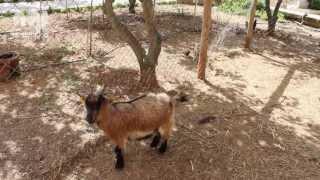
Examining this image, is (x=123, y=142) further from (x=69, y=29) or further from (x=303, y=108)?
(x=69, y=29)

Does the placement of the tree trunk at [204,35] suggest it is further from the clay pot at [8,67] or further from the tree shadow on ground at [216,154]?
the clay pot at [8,67]

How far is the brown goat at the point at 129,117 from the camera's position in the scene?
5.26 metres

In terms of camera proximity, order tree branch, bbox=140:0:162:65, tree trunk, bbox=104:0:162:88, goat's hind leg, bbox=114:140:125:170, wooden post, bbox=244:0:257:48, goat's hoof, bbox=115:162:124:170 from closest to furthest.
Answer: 1. goat's hind leg, bbox=114:140:125:170
2. goat's hoof, bbox=115:162:124:170
3. tree branch, bbox=140:0:162:65
4. tree trunk, bbox=104:0:162:88
5. wooden post, bbox=244:0:257:48

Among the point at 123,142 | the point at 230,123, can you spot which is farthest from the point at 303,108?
the point at 123,142

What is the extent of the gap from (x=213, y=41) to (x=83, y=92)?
6.03 meters

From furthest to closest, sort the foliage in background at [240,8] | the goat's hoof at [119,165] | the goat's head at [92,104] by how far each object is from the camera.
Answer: the foliage in background at [240,8], the goat's hoof at [119,165], the goat's head at [92,104]

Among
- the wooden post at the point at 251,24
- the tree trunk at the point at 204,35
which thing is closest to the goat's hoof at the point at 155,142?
the tree trunk at the point at 204,35

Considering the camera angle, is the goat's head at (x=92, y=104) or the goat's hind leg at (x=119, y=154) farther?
the goat's hind leg at (x=119, y=154)

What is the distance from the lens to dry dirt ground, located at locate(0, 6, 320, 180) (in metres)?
6.22

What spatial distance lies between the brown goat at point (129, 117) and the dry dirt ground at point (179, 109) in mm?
575

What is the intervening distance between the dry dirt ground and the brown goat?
0.57 metres

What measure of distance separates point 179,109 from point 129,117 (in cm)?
244

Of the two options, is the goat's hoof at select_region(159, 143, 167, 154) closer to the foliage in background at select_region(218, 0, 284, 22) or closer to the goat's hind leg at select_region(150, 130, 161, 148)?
the goat's hind leg at select_region(150, 130, 161, 148)

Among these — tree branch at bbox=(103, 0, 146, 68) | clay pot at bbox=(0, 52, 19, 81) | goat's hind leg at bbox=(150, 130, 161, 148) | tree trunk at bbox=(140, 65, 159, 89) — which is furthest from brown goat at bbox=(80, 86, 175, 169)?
clay pot at bbox=(0, 52, 19, 81)
